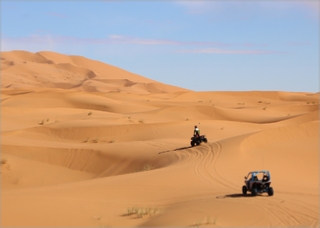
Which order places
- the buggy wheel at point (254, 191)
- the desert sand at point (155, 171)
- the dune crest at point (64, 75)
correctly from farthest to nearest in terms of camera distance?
1. the dune crest at point (64, 75)
2. the buggy wheel at point (254, 191)
3. the desert sand at point (155, 171)

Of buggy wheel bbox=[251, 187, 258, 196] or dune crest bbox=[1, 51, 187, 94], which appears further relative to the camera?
dune crest bbox=[1, 51, 187, 94]

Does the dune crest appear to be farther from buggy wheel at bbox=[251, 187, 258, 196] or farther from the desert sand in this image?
buggy wheel at bbox=[251, 187, 258, 196]

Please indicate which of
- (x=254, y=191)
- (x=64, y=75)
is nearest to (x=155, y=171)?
(x=254, y=191)

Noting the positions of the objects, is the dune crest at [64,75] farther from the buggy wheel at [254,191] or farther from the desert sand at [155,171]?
the buggy wheel at [254,191]

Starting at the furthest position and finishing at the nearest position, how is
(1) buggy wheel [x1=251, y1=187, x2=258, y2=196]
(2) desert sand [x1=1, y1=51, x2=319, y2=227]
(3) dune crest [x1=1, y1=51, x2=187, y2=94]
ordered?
1. (3) dune crest [x1=1, y1=51, x2=187, y2=94]
2. (1) buggy wheel [x1=251, y1=187, x2=258, y2=196]
3. (2) desert sand [x1=1, y1=51, x2=319, y2=227]

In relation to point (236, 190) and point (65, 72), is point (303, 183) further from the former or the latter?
point (65, 72)

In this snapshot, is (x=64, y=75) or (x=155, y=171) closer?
(x=155, y=171)

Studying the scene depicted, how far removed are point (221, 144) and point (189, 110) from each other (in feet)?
82.6

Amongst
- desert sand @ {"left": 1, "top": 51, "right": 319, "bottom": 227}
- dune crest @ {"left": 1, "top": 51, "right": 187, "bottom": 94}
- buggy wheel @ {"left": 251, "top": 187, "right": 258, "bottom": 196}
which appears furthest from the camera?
dune crest @ {"left": 1, "top": 51, "right": 187, "bottom": 94}

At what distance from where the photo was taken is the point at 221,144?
66.5 feet

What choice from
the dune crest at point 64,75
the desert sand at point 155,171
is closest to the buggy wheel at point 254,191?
the desert sand at point 155,171

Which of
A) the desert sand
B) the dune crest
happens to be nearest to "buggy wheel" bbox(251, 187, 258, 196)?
the desert sand

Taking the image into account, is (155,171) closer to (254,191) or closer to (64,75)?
(254,191)

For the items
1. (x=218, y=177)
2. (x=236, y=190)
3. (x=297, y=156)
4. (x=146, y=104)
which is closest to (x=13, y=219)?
(x=236, y=190)
